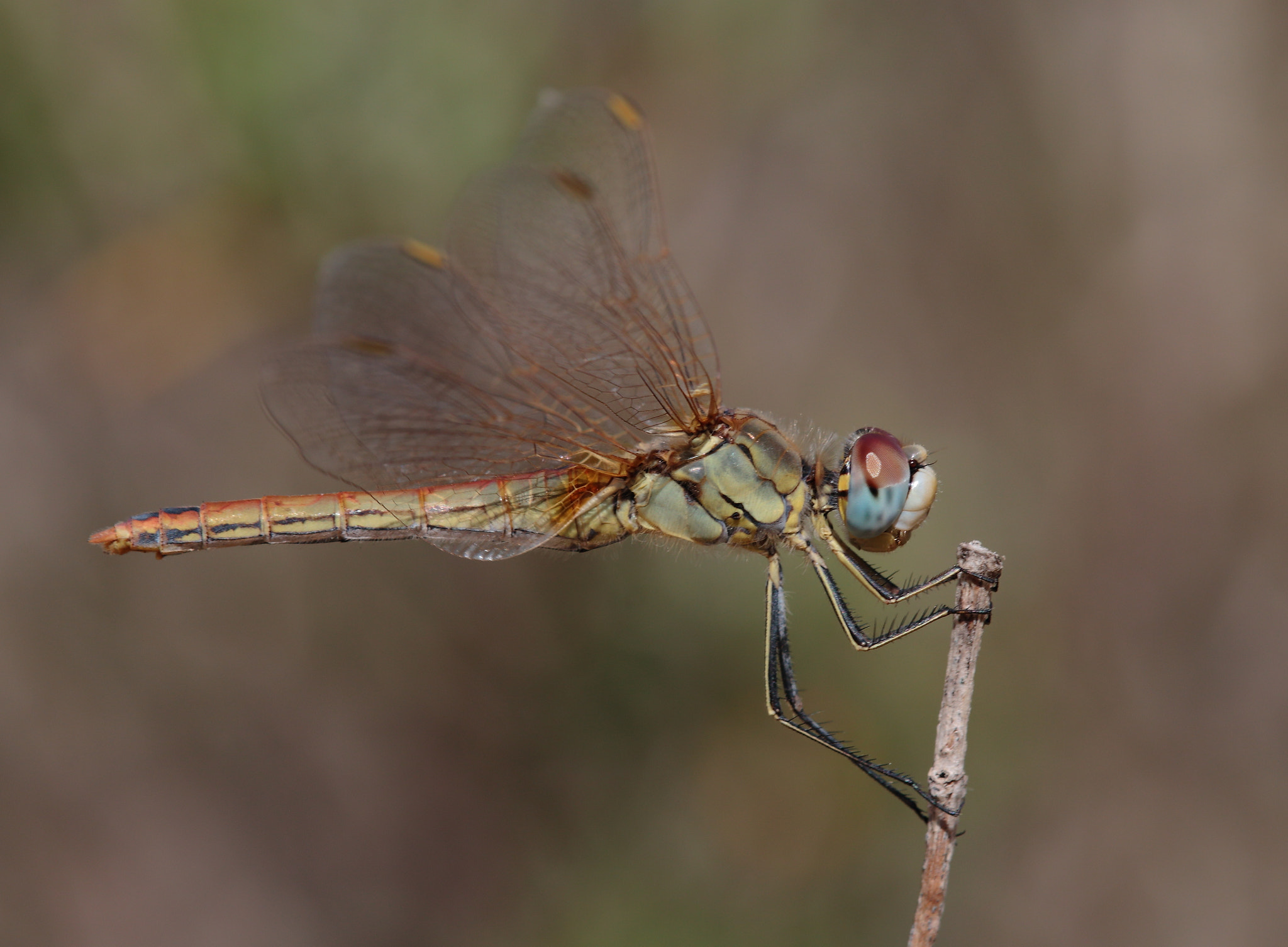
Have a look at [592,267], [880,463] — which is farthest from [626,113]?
[880,463]

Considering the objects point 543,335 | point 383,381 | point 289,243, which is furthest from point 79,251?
point 543,335

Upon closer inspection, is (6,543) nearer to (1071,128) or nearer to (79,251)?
(79,251)

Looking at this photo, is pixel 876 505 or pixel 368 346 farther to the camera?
pixel 368 346

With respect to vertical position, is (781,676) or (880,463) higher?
(880,463)

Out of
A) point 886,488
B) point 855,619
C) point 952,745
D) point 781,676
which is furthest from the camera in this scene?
point 781,676

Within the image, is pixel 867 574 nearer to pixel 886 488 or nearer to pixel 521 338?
pixel 886 488

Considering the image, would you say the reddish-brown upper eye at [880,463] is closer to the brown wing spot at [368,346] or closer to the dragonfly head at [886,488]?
the dragonfly head at [886,488]
